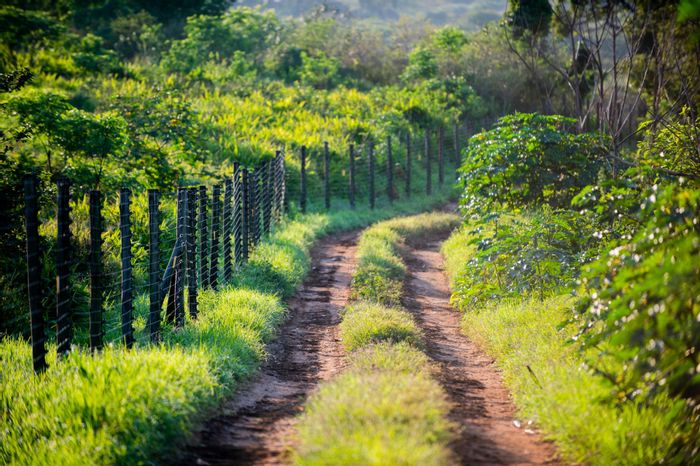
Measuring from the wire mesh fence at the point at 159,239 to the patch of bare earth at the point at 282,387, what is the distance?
1.29 m

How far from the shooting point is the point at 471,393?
730cm

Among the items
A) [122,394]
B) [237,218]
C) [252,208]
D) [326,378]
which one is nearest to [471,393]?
[326,378]

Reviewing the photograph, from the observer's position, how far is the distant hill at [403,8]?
5463 inches

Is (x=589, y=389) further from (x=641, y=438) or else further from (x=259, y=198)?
(x=259, y=198)

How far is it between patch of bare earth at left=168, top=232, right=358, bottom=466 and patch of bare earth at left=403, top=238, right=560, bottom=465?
121cm

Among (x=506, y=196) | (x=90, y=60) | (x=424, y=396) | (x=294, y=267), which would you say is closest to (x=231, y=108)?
(x=90, y=60)

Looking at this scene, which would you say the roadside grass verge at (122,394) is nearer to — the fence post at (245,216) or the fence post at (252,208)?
the fence post at (245,216)

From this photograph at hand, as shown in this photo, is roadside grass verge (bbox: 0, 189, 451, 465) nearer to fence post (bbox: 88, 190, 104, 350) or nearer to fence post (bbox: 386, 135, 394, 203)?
fence post (bbox: 88, 190, 104, 350)

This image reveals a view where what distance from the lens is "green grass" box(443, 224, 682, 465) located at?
5.14 meters

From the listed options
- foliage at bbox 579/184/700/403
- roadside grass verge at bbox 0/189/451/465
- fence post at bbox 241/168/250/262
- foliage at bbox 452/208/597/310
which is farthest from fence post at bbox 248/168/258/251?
foliage at bbox 579/184/700/403

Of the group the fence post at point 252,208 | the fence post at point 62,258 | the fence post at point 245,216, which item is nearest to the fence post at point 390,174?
the fence post at point 252,208

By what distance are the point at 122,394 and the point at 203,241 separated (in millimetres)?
5133

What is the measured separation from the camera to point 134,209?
45.5ft

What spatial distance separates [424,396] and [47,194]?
318 inches
